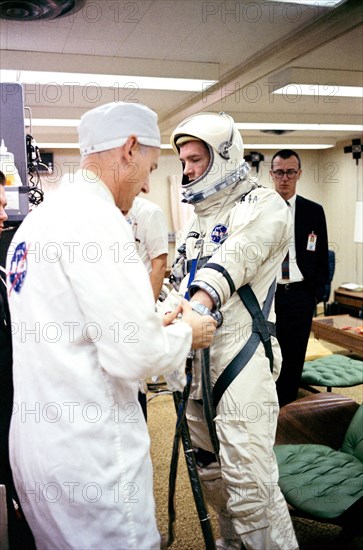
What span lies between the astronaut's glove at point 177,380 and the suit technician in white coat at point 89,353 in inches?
7.1

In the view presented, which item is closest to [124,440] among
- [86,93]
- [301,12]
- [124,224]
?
[124,224]

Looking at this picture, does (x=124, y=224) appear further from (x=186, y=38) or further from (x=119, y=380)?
(x=186, y=38)

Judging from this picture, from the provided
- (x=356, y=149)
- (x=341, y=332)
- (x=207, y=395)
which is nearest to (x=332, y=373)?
(x=341, y=332)

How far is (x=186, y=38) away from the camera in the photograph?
3381 millimetres

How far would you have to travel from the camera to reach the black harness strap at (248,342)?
182cm

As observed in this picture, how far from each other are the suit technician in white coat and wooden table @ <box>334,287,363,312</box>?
5927 millimetres

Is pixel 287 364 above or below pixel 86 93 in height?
below

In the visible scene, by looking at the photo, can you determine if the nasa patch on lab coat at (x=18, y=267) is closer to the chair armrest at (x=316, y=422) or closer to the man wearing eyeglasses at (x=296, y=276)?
the chair armrest at (x=316, y=422)

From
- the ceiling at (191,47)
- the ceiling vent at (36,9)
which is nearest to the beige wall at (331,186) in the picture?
the ceiling at (191,47)

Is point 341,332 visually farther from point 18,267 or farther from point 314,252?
point 18,267

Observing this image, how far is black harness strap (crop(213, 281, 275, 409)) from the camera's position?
5.96ft

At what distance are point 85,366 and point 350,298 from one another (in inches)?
247

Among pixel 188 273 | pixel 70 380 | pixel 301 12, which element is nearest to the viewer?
pixel 70 380

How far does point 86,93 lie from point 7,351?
11.3ft
